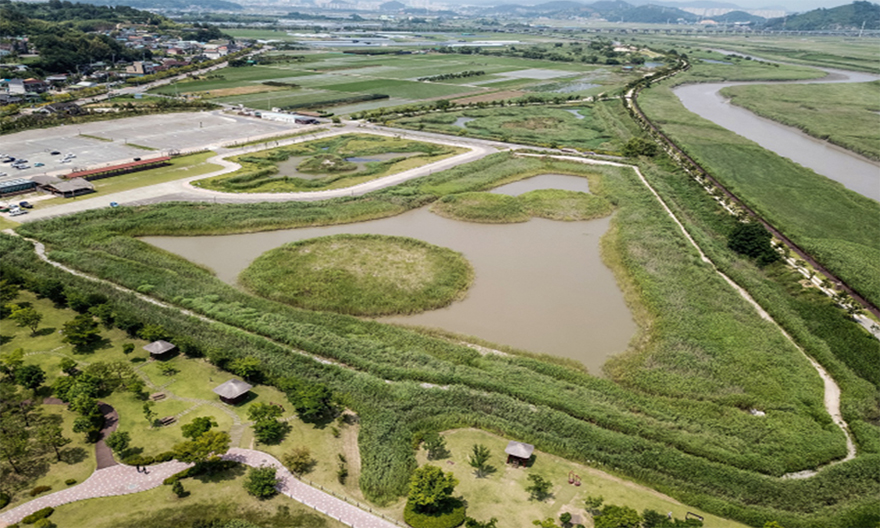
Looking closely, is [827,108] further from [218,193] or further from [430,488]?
[430,488]

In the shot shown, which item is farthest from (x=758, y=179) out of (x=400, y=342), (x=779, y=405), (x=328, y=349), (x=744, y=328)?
(x=328, y=349)

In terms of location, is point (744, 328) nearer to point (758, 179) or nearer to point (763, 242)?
point (763, 242)

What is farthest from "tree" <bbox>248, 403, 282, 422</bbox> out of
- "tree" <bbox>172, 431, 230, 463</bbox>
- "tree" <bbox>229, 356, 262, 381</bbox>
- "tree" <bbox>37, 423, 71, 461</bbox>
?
"tree" <bbox>37, 423, 71, 461</bbox>

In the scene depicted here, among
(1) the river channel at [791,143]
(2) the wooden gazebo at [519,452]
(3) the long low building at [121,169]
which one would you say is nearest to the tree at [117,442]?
(2) the wooden gazebo at [519,452]

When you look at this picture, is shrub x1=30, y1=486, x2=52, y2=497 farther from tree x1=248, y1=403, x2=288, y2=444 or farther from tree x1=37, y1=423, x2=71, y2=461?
tree x1=248, y1=403, x2=288, y2=444

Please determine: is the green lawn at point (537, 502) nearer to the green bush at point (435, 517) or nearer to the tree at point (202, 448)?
the green bush at point (435, 517)
